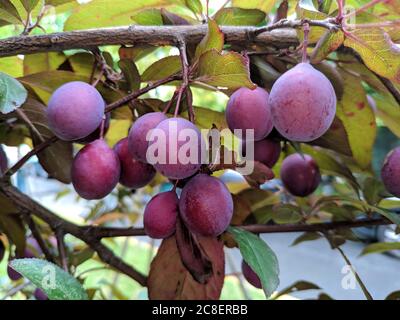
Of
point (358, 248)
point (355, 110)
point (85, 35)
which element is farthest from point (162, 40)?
point (358, 248)

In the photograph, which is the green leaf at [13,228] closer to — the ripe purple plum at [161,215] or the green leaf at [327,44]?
the ripe purple plum at [161,215]

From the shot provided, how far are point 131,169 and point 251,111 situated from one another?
155 millimetres

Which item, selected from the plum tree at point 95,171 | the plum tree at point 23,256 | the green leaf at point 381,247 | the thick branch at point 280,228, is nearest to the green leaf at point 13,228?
the plum tree at point 23,256

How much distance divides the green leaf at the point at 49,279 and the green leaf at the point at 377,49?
0.32 metres

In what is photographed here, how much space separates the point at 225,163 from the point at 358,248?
3938 mm

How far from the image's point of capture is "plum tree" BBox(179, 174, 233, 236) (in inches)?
18.8

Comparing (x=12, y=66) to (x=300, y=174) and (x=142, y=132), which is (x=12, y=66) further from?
(x=300, y=174)

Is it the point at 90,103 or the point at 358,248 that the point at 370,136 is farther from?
the point at 358,248

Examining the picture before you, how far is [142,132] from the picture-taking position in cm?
47

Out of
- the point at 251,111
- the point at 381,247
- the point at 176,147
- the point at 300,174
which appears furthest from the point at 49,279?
the point at 381,247

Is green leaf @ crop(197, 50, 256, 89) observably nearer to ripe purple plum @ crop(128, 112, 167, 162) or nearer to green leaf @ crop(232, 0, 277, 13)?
ripe purple plum @ crop(128, 112, 167, 162)

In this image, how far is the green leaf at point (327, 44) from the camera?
448 millimetres

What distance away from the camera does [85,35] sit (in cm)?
49
